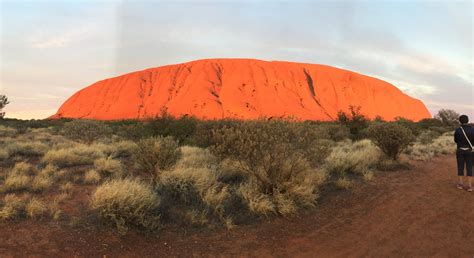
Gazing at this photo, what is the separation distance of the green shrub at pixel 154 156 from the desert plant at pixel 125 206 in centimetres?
269

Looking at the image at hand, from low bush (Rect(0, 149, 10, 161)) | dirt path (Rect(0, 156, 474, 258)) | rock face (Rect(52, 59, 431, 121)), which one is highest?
rock face (Rect(52, 59, 431, 121))

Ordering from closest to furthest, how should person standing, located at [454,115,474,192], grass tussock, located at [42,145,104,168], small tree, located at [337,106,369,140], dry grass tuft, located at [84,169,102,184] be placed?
dry grass tuft, located at [84,169,102,184] → person standing, located at [454,115,474,192] → grass tussock, located at [42,145,104,168] → small tree, located at [337,106,369,140]

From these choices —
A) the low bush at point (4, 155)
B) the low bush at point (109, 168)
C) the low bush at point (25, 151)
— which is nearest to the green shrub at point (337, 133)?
the low bush at point (109, 168)

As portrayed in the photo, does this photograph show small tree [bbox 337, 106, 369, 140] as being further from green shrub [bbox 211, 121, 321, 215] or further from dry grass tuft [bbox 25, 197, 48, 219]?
dry grass tuft [bbox 25, 197, 48, 219]

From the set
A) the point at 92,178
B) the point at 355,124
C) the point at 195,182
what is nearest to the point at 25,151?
the point at 92,178

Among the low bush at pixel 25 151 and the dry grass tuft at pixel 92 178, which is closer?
the dry grass tuft at pixel 92 178

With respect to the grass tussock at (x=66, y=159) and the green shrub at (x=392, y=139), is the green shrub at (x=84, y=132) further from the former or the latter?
the green shrub at (x=392, y=139)

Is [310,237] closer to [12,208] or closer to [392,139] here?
[12,208]

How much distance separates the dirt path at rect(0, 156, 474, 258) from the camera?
209 inches

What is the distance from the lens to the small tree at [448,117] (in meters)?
49.7

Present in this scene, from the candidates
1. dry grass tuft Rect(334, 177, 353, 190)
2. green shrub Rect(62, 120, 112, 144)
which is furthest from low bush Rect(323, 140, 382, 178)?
green shrub Rect(62, 120, 112, 144)

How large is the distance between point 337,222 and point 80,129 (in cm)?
1479

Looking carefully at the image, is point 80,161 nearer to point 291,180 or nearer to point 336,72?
point 291,180

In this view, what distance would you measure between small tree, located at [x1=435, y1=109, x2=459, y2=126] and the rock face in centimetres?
1912
